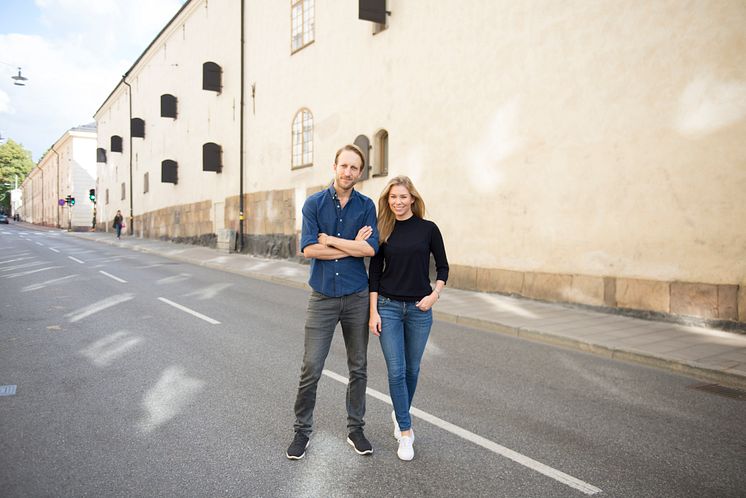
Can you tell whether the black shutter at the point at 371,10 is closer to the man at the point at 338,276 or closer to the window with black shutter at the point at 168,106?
the man at the point at 338,276

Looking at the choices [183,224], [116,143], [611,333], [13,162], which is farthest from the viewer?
[13,162]

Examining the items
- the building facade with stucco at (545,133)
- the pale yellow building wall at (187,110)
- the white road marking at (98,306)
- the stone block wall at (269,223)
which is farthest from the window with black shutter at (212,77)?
the white road marking at (98,306)

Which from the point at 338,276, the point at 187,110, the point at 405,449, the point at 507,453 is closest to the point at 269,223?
the point at 187,110

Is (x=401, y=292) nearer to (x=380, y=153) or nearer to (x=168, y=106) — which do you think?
(x=380, y=153)

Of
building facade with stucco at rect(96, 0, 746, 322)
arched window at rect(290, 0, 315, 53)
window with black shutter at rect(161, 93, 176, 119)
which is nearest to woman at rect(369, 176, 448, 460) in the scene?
building facade with stucco at rect(96, 0, 746, 322)

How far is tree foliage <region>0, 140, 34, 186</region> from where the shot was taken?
291ft

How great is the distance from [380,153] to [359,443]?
11.6 m

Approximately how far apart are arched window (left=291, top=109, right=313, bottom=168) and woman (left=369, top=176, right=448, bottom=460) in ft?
46.9

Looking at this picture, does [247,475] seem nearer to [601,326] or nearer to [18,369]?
[18,369]

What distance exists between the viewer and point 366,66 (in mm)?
14633

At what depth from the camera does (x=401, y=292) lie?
3.39 metres

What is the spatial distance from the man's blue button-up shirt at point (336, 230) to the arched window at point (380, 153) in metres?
10.8

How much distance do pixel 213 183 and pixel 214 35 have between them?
7.10 metres

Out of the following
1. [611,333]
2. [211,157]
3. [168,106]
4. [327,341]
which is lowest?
[611,333]
